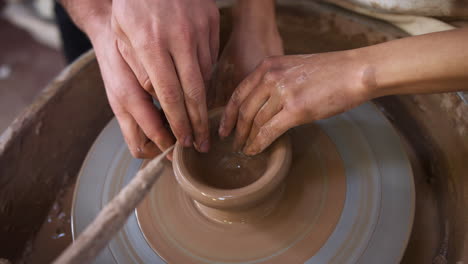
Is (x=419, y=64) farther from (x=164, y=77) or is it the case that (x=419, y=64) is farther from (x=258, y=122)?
(x=164, y=77)

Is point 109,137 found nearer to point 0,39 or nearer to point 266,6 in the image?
point 266,6

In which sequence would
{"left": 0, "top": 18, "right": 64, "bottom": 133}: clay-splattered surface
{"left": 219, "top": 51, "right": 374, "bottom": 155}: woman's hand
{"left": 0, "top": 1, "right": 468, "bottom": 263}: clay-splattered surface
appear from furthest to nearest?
1. {"left": 0, "top": 18, "right": 64, "bottom": 133}: clay-splattered surface
2. {"left": 0, "top": 1, "right": 468, "bottom": 263}: clay-splattered surface
3. {"left": 219, "top": 51, "right": 374, "bottom": 155}: woman's hand

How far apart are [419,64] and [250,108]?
1.38 ft

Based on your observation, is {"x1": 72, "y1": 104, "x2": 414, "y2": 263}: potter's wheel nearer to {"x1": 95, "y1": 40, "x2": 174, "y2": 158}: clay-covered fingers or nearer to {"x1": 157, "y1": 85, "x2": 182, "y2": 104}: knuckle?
{"x1": 95, "y1": 40, "x2": 174, "y2": 158}: clay-covered fingers

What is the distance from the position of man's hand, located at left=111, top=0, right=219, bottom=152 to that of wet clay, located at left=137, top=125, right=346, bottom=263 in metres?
0.22

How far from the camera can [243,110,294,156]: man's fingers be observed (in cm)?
99

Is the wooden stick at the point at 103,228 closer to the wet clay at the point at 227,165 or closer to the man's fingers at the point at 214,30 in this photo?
the wet clay at the point at 227,165

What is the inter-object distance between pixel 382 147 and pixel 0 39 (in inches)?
132

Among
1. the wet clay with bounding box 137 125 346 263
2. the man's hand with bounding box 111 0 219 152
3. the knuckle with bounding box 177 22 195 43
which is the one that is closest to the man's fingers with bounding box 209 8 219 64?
Answer: the man's hand with bounding box 111 0 219 152

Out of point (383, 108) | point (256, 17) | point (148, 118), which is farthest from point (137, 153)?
point (383, 108)

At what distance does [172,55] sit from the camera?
3.04 ft

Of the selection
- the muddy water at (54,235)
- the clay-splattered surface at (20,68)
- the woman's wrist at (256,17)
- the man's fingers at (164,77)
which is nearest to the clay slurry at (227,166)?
the man's fingers at (164,77)

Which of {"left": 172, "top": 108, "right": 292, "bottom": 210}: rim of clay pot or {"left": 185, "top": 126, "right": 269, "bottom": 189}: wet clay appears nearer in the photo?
{"left": 172, "top": 108, "right": 292, "bottom": 210}: rim of clay pot

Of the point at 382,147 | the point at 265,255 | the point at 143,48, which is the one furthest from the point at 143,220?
the point at 382,147
